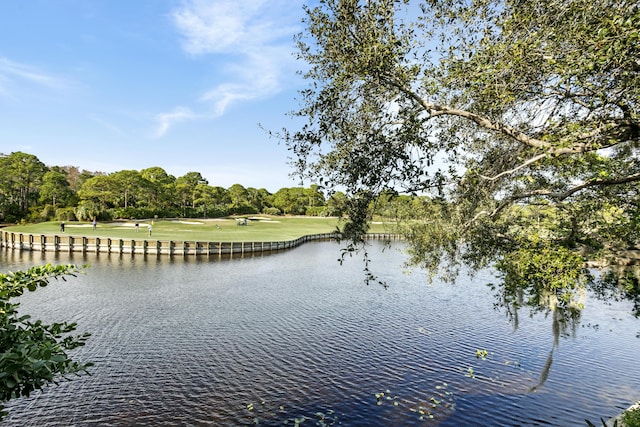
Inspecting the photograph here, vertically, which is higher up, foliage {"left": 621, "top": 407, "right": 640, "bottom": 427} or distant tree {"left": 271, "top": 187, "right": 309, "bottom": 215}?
distant tree {"left": 271, "top": 187, "right": 309, "bottom": 215}

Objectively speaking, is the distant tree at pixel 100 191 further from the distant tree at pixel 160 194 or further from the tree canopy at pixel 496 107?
the tree canopy at pixel 496 107

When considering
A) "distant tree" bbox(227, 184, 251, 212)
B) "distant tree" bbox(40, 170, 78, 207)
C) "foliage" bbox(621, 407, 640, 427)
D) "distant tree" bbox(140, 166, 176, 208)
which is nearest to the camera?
"foliage" bbox(621, 407, 640, 427)

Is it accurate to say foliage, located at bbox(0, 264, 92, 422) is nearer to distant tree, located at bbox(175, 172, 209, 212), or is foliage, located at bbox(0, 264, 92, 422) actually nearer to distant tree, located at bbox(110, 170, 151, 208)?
distant tree, located at bbox(110, 170, 151, 208)

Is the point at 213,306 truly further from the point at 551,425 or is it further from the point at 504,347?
the point at 551,425

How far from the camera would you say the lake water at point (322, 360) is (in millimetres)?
10531

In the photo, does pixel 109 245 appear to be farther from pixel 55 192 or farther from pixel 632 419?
pixel 632 419

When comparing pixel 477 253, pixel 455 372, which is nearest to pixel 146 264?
pixel 455 372

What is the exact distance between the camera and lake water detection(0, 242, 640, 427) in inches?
415

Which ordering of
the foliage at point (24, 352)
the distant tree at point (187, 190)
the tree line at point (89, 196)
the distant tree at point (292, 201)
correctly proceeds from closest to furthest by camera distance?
the foliage at point (24, 352)
the tree line at point (89, 196)
the distant tree at point (187, 190)
the distant tree at point (292, 201)

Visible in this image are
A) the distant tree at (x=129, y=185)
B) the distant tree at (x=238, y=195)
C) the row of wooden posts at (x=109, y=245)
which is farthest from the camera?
the distant tree at (x=238, y=195)

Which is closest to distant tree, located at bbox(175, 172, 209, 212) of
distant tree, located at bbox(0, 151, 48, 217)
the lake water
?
distant tree, located at bbox(0, 151, 48, 217)

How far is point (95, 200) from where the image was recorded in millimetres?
65812

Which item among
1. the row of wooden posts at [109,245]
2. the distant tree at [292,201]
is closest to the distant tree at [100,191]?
the row of wooden posts at [109,245]

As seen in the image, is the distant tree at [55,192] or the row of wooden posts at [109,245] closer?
the row of wooden posts at [109,245]
